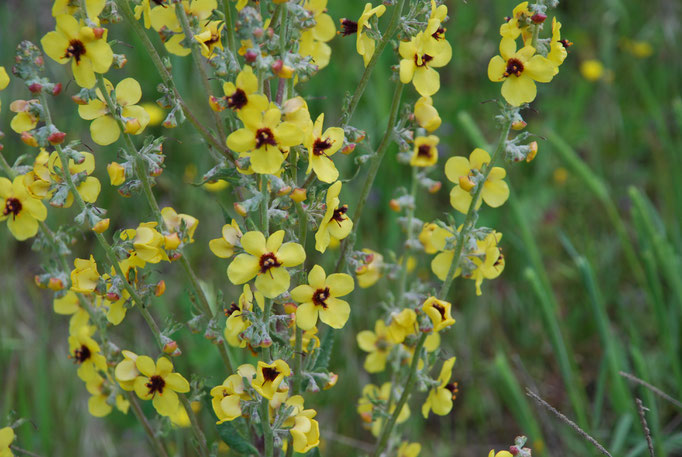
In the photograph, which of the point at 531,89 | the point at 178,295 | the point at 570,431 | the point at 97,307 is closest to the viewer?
the point at 531,89

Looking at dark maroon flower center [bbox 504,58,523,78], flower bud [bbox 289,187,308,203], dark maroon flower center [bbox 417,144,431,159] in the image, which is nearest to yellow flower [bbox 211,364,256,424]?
flower bud [bbox 289,187,308,203]

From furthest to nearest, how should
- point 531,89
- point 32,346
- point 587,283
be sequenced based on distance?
point 32,346 < point 587,283 < point 531,89

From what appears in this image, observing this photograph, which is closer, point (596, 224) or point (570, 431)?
point (570, 431)

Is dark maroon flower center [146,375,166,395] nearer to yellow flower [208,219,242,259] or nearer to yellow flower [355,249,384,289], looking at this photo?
yellow flower [208,219,242,259]

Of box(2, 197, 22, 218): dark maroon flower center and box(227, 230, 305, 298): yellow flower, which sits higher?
box(227, 230, 305, 298): yellow flower

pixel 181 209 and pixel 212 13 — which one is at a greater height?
pixel 212 13

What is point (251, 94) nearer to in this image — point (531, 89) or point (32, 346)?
point (531, 89)

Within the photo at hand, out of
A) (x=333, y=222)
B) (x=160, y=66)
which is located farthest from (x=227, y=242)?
(x=160, y=66)

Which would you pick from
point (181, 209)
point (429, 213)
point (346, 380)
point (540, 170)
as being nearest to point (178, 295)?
point (181, 209)
